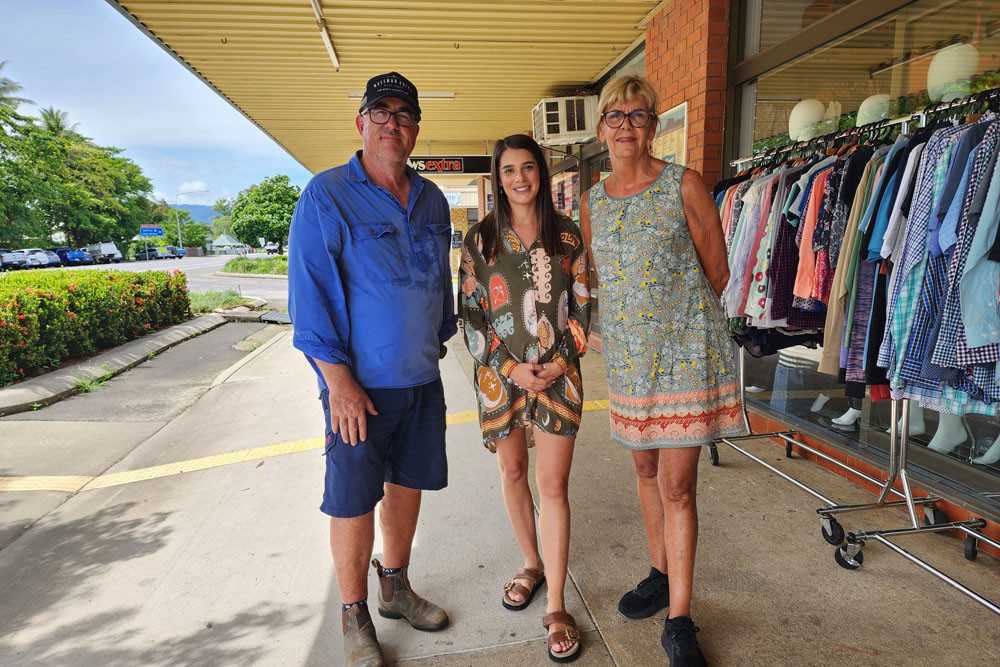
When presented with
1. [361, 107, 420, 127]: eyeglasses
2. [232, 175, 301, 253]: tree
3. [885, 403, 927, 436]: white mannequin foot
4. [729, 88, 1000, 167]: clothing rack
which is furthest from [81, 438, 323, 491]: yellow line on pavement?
[232, 175, 301, 253]: tree

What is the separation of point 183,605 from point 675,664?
2.13 meters

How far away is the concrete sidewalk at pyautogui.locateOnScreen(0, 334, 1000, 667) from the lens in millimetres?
2213

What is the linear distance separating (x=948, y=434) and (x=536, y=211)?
266cm

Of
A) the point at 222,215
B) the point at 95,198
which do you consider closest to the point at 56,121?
the point at 95,198

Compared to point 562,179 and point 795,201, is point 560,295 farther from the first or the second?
point 562,179

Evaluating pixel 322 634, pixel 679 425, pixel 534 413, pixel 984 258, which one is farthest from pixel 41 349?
pixel 984 258

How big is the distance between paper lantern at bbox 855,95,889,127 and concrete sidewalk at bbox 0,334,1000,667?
2.20m

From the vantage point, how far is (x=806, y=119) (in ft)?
12.8

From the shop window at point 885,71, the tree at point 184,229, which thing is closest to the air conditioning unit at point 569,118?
the shop window at point 885,71

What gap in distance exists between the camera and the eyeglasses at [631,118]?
6.59 feet

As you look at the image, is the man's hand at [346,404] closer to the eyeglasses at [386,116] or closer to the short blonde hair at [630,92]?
the eyeglasses at [386,116]

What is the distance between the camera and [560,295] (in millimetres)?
2201

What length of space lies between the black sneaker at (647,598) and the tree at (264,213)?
1663 inches

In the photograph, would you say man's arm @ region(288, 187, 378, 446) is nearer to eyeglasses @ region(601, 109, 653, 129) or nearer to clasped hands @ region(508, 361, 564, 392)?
clasped hands @ region(508, 361, 564, 392)
